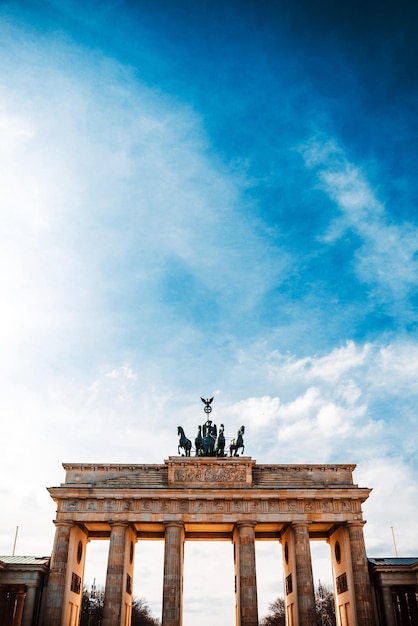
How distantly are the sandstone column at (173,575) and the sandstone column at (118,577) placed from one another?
3.39 metres

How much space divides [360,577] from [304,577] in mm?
4338

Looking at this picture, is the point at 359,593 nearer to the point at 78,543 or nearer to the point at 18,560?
the point at 78,543

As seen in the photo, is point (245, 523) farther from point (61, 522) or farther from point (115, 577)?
point (61, 522)

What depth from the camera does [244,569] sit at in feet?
141

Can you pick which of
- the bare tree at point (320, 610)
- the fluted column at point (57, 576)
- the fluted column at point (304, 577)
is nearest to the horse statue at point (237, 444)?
the fluted column at point (304, 577)

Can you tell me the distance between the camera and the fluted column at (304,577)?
41588mm

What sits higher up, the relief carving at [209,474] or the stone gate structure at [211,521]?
the relief carving at [209,474]

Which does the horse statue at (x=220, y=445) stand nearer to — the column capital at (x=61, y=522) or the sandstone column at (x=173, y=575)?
the sandstone column at (x=173, y=575)

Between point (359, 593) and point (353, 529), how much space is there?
184 inches

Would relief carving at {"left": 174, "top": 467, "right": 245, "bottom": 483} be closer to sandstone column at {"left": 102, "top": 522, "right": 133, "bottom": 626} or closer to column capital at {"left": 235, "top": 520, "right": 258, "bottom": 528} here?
column capital at {"left": 235, "top": 520, "right": 258, "bottom": 528}

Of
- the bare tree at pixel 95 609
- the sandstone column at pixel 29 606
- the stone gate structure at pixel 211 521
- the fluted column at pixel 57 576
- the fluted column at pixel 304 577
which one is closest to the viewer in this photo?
the sandstone column at pixel 29 606

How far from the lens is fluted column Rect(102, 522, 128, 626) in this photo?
41.2 metres

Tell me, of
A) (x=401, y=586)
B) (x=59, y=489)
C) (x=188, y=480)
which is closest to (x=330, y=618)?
(x=401, y=586)

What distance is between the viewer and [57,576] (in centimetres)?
4203
